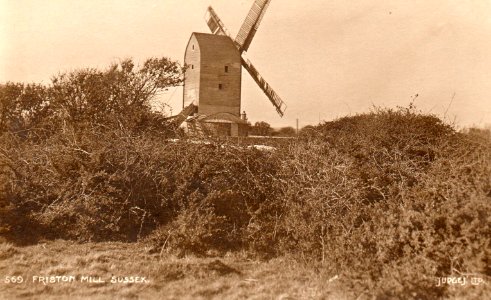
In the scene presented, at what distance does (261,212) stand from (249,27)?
21.8 m

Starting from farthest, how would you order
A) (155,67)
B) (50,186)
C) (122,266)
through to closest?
1. (155,67)
2. (50,186)
3. (122,266)

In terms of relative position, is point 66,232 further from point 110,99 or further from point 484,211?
point 110,99

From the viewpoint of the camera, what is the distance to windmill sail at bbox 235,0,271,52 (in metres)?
26.5

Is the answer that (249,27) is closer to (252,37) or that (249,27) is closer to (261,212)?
(252,37)

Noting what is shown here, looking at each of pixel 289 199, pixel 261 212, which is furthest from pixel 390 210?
pixel 261 212

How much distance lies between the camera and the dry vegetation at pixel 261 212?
15.1 feet

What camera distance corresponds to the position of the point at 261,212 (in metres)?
6.72

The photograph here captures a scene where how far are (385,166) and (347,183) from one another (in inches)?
47.3

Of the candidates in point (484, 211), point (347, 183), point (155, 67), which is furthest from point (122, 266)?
point (155, 67)

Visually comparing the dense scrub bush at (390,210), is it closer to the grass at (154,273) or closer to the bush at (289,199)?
the bush at (289,199)

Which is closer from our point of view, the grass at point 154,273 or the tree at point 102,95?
the grass at point 154,273

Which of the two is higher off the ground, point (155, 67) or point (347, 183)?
point (155, 67)

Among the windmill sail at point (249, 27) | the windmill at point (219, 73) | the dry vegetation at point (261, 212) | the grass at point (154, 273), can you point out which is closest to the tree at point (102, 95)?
the dry vegetation at point (261, 212)

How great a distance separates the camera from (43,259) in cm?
557
